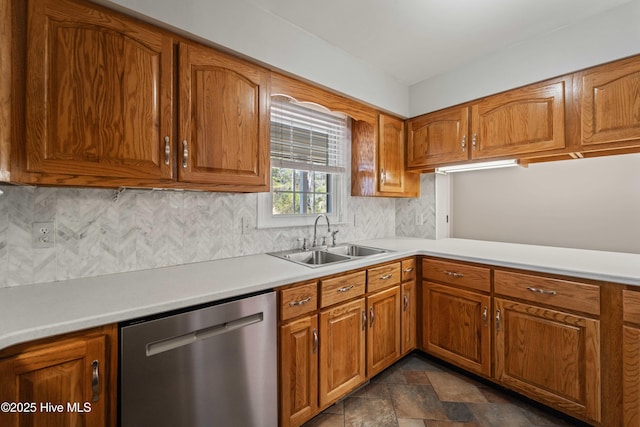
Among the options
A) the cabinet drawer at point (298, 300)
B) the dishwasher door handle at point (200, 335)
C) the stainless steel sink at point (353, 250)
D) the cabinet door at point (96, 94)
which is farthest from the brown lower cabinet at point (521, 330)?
the cabinet door at point (96, 94)

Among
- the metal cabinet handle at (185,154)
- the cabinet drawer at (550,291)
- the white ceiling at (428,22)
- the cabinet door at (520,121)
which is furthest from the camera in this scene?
the cabinet door at (520,121)

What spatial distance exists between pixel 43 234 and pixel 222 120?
3.30 feet

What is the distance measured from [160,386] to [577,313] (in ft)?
7.10

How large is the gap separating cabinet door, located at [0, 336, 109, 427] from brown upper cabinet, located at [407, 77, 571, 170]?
2623 millimetres

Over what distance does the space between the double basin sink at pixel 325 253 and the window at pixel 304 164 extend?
0.25 meters

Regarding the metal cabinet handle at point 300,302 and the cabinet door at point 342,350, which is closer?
the metal cabinet handle at point 300,302

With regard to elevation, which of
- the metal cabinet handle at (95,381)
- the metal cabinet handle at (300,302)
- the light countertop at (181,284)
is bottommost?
the metal cabinet handle at (95,381)

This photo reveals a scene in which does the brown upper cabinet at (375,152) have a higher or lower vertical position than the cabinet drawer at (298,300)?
higher

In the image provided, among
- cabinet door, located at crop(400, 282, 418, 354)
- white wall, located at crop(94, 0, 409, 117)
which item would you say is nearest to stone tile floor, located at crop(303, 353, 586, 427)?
cabinet door, located at crop(400, 282, 418, 354)

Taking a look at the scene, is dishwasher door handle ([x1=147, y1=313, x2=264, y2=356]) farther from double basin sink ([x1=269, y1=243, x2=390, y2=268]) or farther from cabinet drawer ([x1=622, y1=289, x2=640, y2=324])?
cabinet drawer ([x1=622, y1=289, x2=640, y2=324])

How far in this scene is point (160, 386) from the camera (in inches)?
42.8

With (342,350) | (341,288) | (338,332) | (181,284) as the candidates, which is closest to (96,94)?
(181,284)

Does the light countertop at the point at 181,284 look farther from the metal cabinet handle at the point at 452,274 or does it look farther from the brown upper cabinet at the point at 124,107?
the brown upper cabinet at the point at 124,107

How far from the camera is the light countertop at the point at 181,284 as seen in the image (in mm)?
940
